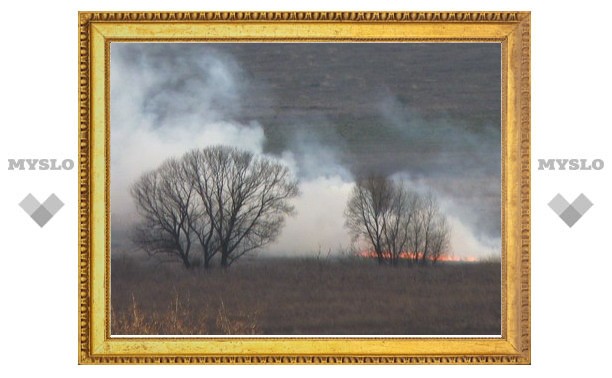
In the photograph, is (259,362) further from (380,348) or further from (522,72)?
(522,72)

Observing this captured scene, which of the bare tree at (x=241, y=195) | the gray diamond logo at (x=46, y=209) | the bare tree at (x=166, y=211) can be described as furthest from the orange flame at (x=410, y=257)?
the gray diamond logo at (x=46, y=209)

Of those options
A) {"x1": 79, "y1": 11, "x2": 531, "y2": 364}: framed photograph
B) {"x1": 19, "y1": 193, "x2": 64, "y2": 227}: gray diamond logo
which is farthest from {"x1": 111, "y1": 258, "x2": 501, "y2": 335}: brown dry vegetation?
{"x1": 19, "y1": 193, "x2": 64, "y2": 227}: gray diamond logo

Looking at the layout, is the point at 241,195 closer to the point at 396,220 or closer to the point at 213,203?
the point at 213,203

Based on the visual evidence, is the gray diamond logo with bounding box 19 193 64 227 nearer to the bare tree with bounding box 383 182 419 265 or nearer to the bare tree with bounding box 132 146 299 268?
the bare tree with bounding box 132 146 299 268

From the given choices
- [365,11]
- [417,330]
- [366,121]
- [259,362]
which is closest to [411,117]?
[366,121]
